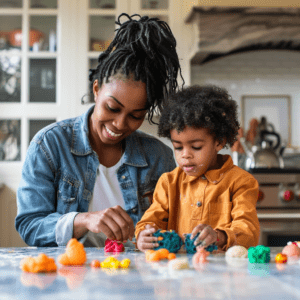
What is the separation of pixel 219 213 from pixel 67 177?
0.46 meters

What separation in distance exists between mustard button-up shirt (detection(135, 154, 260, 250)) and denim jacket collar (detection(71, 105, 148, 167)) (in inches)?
6.7

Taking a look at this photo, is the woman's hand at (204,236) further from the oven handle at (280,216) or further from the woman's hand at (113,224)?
the oven handle at (280,216)

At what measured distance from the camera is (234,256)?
2.64ft

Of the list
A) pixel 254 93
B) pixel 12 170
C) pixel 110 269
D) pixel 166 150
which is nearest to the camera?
pixel 110 269

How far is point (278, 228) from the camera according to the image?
258 centimetres

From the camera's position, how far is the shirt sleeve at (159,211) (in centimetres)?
112

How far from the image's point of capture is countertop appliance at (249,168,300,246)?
258 cm

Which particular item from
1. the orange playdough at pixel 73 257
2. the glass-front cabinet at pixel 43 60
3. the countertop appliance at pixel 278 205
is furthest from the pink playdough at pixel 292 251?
the glass-front cabinet at pixel 43 60

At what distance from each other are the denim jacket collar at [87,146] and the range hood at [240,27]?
5.64ft

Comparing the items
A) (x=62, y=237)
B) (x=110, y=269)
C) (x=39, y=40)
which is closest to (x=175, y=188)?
(x=62, y=237)

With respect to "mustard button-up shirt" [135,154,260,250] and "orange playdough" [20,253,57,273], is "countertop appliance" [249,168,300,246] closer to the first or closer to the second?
"mustard button-up shirt" [135,154,260,250]

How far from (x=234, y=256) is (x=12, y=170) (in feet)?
8.45

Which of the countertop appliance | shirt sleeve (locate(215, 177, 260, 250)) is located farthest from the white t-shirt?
the countertop appliance

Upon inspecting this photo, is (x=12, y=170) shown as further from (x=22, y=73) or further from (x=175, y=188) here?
(x=175, y=188)
